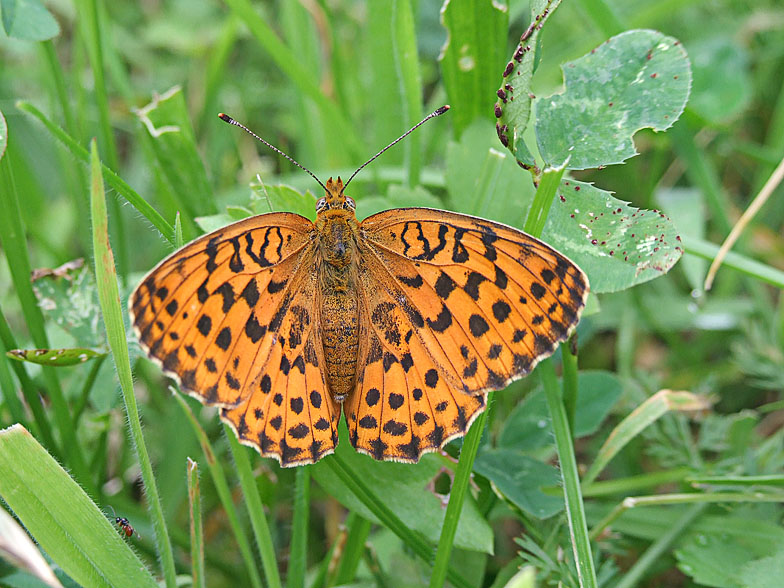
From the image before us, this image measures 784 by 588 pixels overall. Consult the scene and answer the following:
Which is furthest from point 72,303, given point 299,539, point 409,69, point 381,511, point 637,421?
point 637,421

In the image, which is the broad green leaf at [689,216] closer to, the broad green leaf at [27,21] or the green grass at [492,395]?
the green grass at [492,395]

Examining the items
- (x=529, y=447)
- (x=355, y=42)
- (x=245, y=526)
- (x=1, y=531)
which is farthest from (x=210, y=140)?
(x=1, y=531)

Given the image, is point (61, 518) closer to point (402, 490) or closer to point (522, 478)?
point (402, 490)

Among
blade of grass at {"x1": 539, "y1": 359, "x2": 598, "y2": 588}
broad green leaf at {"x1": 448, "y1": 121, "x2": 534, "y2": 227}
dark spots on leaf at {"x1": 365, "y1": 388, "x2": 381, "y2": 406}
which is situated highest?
broad green leaf at {"x1": 448, "y1": 121, "x2": 534, "y2": 227}

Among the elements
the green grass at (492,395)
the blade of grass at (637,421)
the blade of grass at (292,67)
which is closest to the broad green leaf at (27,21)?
the green grass at (492,395)

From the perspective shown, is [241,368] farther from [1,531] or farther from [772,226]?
[772,226]

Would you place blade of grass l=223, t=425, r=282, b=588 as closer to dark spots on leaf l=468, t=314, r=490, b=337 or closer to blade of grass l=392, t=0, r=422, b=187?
dark spots on leaf l=468, t=314, r=490, b=337

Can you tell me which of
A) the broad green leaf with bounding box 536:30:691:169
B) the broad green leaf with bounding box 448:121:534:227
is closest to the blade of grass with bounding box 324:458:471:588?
the broad green leaf with bounding box 448:121:534:227
